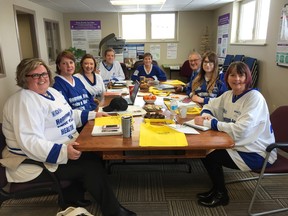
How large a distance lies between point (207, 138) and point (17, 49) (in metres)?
3.97

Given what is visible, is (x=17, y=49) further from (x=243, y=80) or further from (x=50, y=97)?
(x=243, y=80)

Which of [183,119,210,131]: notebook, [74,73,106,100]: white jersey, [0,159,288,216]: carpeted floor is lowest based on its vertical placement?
[0,159,288,216]: carpeted floor

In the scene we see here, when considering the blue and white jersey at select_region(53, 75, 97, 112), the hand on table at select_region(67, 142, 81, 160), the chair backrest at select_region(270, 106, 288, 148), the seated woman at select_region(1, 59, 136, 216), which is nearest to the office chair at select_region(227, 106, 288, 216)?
the chair backrest at select_region(270, 106, 288, 148)

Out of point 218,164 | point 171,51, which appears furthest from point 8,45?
point 171,51

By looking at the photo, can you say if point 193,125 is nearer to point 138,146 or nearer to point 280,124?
point 138,146

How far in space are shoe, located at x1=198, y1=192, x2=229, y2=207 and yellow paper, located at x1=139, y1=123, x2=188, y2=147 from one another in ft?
2.37

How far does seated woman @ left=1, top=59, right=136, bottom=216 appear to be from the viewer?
4.38 ft

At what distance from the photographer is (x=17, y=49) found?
4.11 metres

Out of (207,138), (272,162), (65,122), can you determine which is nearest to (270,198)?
(272,162)

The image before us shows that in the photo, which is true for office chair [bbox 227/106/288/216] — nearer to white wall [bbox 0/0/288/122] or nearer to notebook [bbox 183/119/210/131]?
notebook [bbox 183/119/210/131]

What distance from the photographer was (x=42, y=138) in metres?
1.37

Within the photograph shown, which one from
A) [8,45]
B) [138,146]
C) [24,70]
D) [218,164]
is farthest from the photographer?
[8,45]

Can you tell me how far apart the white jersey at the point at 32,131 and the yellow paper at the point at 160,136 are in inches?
19.4

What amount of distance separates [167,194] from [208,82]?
1.30 metres
